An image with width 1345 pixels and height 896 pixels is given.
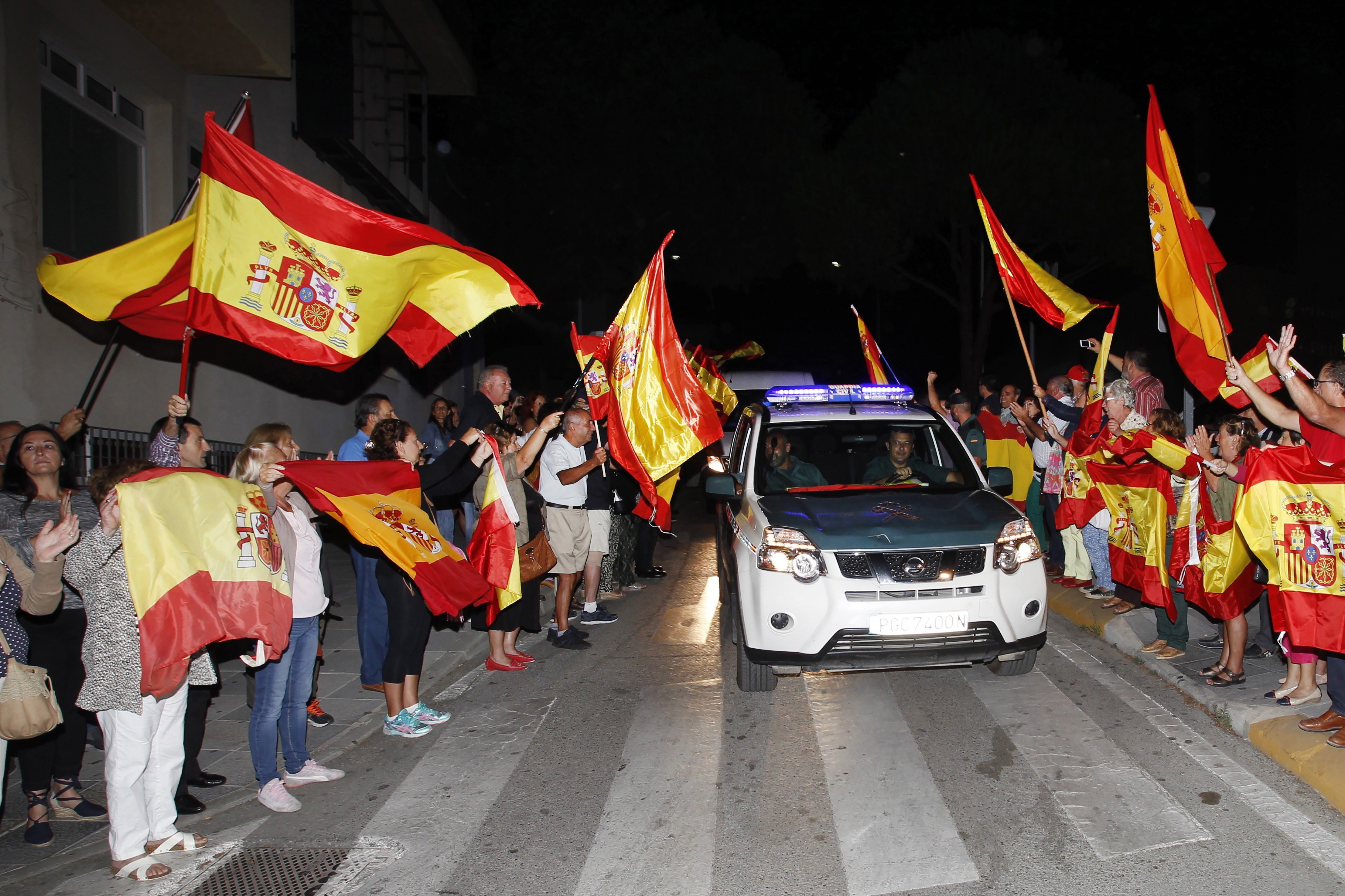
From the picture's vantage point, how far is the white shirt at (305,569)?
502cm

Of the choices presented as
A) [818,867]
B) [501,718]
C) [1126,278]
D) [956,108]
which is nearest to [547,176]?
[956,108]

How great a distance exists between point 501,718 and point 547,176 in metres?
22.8

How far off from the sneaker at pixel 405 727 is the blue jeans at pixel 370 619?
0.69 metres

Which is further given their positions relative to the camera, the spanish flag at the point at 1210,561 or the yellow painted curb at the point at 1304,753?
the spanish flag at the point at 1210,561

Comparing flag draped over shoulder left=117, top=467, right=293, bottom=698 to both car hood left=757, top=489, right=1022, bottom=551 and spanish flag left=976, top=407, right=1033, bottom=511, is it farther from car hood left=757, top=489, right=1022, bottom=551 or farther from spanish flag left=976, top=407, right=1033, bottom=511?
spanish flag left=976, top=407, right=1033, bottom=511

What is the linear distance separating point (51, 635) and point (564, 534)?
154 inches

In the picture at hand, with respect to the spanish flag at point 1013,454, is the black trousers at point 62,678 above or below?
below

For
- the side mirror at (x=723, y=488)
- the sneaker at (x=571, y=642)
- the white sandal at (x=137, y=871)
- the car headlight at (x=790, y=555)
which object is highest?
the side mirror at (x=723, y=488)

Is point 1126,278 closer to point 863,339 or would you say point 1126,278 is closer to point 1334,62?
point 1334,62

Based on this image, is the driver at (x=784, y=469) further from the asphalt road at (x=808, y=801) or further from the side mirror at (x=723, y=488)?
the asphalt road at (x=808, y=801)

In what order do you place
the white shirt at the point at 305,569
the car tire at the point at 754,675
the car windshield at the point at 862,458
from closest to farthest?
the white shirt at the point at 305,569, the car tire at the point at 754,675, the car windshield at the point at 862,458

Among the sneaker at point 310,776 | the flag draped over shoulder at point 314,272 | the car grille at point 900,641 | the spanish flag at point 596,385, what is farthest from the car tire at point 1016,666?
the sneaker at point 310,776

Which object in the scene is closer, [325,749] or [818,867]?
[818,867]

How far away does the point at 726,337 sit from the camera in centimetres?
5075
